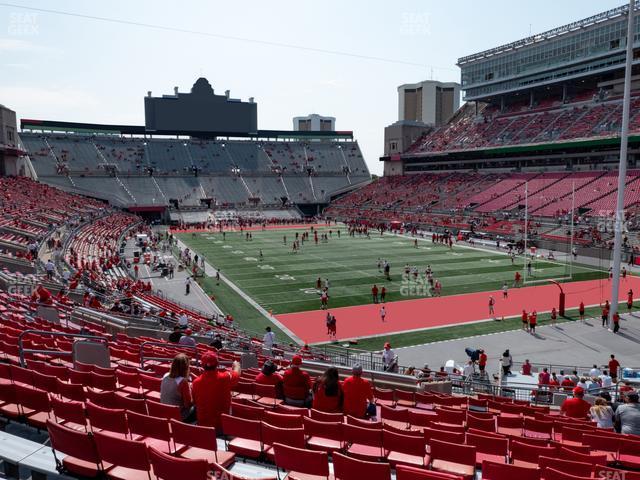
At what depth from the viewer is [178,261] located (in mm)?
39062

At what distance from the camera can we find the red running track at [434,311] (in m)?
22.4

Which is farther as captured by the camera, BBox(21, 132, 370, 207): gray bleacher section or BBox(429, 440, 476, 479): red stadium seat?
BBox(21, 132, 370, 207): gray bleacher section

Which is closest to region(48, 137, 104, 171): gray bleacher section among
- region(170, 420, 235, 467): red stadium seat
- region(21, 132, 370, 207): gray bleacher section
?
region(21, 132, 370, 207): gray bleacher section

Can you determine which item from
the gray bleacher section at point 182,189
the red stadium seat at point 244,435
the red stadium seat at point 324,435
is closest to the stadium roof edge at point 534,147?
the gray bleacher section at point 182,189

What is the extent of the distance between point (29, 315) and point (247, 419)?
9266 millimetres

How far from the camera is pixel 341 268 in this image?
36.1 metres

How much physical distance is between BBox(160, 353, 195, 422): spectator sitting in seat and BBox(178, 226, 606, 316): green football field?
18973 millimetres

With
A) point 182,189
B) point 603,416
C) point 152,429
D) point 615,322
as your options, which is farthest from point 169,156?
point 152,429

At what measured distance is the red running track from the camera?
73.6 feet

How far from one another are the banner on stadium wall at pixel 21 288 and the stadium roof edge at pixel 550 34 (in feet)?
180

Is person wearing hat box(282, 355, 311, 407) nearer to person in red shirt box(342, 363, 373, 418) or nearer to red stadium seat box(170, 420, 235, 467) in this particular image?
person in red shirt box(342, 363, 373, 418)

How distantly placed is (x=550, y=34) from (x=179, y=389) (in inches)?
2830

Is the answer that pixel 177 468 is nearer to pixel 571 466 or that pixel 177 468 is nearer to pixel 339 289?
pixel 571 466

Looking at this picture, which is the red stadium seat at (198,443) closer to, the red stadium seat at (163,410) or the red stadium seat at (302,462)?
the red stadium seat at (163,410)
